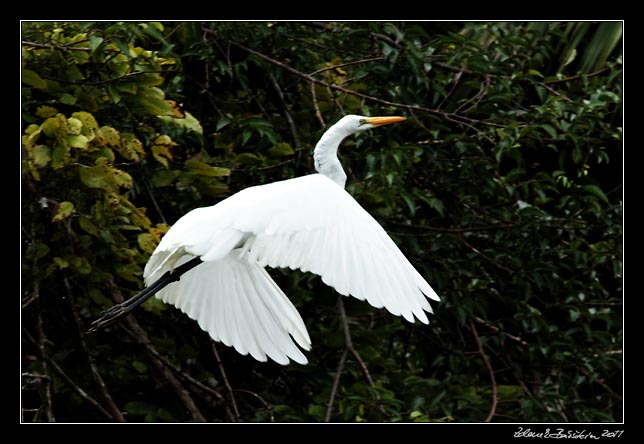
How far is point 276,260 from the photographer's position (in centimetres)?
211

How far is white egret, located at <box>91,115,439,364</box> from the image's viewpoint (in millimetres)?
2066

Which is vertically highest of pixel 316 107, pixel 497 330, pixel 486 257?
pixel 316 107

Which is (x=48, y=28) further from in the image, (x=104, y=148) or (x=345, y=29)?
(x=345, y=29)

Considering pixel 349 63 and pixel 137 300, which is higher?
pixel 349 63

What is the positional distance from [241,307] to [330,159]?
17.4 inches

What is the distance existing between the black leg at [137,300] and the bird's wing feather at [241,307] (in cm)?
7

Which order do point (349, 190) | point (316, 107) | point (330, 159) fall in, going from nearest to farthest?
point (330, 159)
point (349, 190)
point (316, 107)

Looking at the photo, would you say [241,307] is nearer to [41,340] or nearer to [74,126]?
[41,340]

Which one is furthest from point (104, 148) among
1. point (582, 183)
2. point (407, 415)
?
point (582, 183)

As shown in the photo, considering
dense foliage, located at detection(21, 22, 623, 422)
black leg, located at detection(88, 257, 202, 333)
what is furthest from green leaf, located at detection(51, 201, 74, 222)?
black leg, located at detection(88, 257, 202, 333)

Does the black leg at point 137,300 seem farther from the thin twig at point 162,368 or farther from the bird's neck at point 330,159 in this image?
the bird's neck at point 330,159

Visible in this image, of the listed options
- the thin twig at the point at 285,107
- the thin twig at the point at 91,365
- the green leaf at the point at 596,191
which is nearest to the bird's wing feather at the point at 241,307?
the thin twig at the point at 91,365

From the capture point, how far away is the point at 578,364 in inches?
122

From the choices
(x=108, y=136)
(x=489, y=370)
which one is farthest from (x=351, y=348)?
(x=108, y=136)
